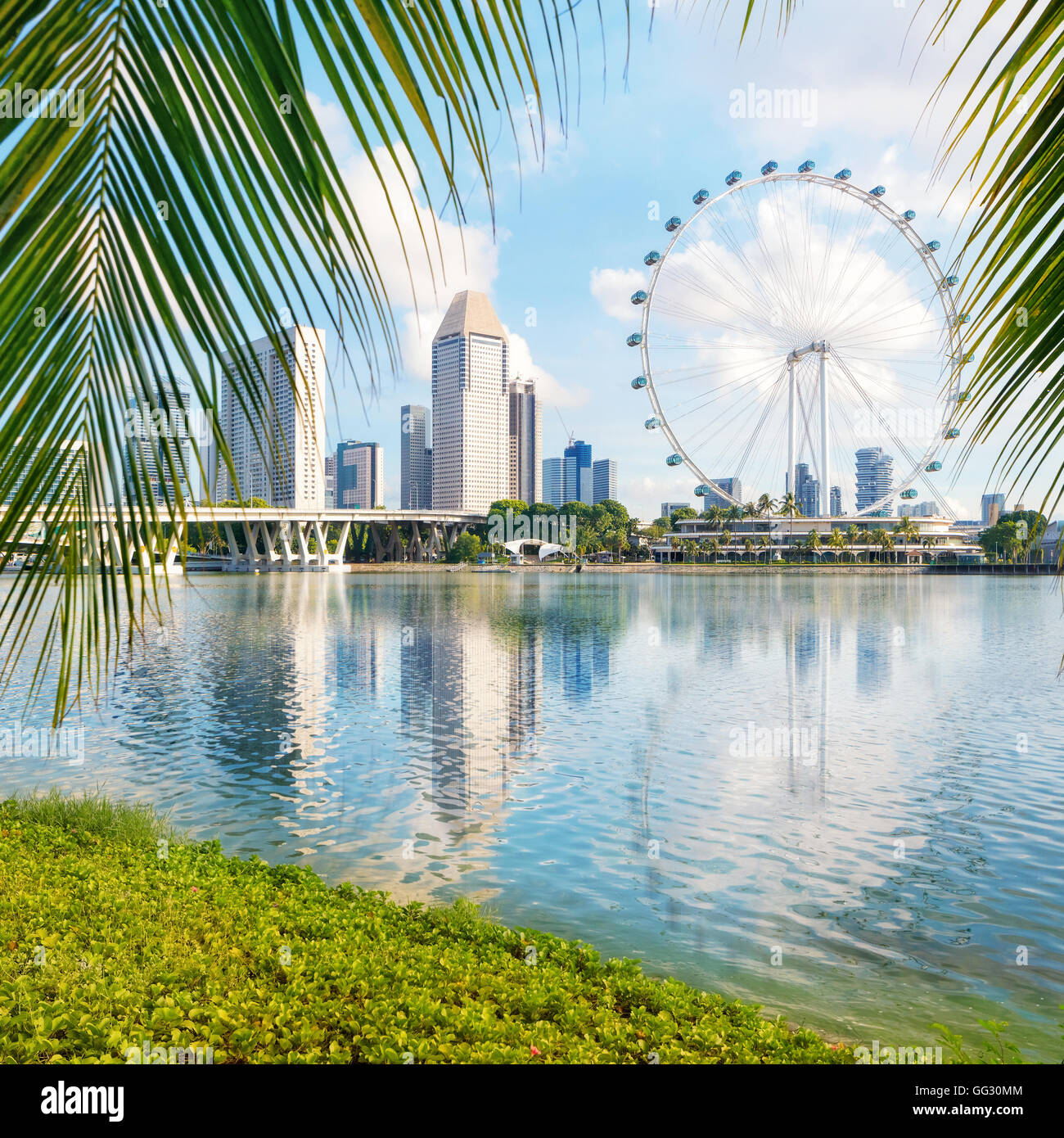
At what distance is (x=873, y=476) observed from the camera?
12875 centimetres

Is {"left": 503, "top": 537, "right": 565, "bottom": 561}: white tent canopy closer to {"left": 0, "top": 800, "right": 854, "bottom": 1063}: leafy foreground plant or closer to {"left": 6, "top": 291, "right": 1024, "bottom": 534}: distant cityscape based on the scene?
{"left": 6, "top": 291, "right": 1024, "bottom": 534}: distant cityscape

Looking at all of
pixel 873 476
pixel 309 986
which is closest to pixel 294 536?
pixel 873 476

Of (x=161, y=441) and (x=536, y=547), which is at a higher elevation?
(x=536, y=547)

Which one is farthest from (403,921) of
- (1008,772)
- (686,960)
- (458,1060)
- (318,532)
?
(318,532)

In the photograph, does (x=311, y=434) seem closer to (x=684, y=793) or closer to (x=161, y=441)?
(x=161, y=441)

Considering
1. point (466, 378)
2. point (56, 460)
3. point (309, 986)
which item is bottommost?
point (309, 986)

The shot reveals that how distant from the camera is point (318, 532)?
12862 cm

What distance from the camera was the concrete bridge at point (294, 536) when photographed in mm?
1781

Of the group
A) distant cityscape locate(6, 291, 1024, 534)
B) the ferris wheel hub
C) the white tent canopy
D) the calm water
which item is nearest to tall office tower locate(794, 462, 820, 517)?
distant cityscape locate(6, 291, 1024, 534)

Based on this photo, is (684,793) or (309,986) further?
(684,793)

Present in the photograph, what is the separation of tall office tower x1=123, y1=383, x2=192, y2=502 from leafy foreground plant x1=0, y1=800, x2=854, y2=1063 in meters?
4.34

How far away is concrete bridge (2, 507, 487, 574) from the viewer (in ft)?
5.84

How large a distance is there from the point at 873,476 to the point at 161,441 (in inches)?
5464
